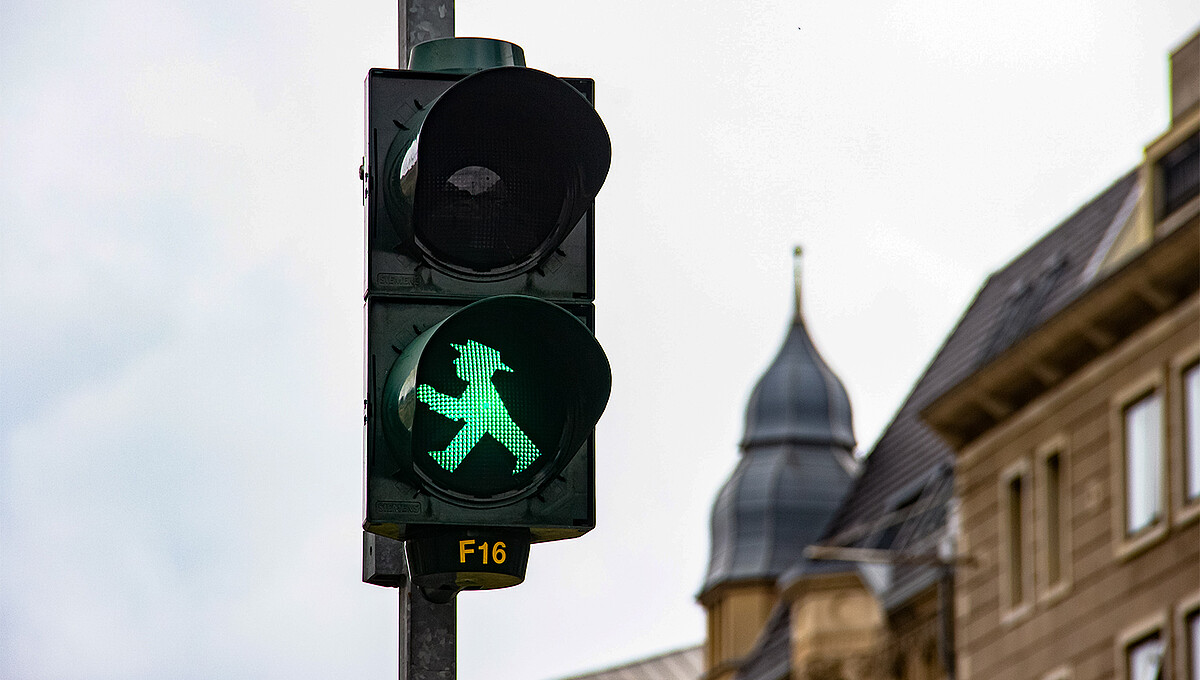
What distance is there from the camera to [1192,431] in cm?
3256

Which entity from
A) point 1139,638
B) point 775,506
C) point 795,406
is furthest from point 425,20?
point 795,406

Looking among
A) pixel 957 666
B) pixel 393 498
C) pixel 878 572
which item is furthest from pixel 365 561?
pixel 878 572

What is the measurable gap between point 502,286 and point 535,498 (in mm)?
533

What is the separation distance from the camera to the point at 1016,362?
1494 inches

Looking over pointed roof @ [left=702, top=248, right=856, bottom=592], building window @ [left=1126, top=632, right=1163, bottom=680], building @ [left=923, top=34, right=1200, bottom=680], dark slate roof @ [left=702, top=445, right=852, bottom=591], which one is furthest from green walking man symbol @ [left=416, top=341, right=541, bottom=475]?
pointed roof @ [left=702, top=248, right=856, bottom=592]

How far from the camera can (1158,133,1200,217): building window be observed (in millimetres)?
33562

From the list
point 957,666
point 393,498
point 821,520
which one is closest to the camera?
point 393,498

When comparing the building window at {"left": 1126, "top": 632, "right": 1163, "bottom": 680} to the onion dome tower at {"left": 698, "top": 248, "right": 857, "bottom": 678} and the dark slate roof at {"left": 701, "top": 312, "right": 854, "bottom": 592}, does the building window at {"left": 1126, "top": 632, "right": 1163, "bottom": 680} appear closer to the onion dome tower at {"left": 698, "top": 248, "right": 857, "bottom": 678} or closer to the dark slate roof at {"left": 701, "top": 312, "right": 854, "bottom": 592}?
the onion dome tower at {"left": 698, "top": 248, "right": 857, "bottom": 678}

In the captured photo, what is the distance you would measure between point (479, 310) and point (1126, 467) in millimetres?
28676

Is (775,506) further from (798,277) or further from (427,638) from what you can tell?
(427,638)

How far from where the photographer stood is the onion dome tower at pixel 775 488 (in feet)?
215

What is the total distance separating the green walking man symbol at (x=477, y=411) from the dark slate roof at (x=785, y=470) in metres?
58.3

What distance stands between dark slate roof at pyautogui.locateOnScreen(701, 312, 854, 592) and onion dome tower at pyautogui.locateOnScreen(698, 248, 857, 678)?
0.02 metres

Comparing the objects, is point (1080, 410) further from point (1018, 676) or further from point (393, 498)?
point (393, 498)
